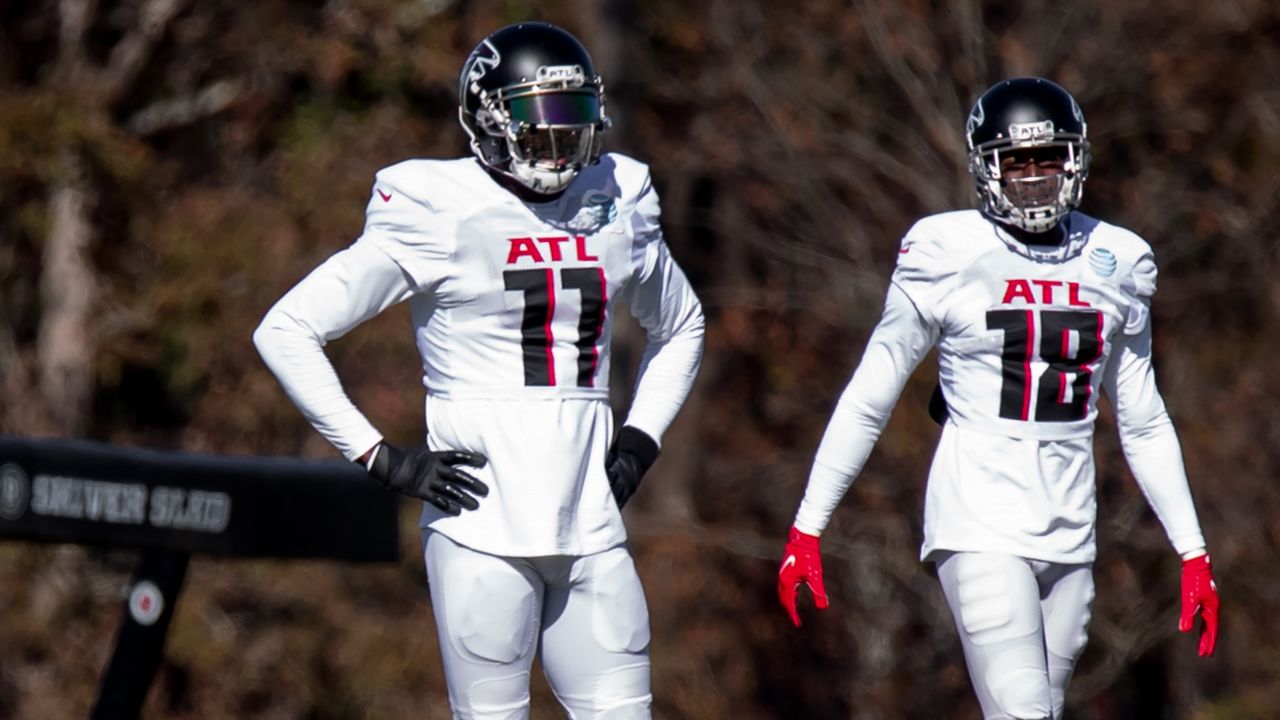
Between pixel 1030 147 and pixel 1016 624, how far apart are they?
3.65 ft

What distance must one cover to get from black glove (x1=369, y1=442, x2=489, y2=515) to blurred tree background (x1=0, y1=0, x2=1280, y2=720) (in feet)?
24.4

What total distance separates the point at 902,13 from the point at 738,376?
4.67 m

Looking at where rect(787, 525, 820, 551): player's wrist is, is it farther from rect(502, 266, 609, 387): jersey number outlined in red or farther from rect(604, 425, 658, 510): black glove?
rect(502, 266, 609, 387): jersey number outlined in red

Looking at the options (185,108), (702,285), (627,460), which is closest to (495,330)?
(627,460)

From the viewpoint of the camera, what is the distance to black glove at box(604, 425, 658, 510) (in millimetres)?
4762

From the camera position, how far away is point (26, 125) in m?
14.9

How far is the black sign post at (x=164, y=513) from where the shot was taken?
6.08 m

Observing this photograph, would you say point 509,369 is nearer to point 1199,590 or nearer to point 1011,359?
point 1011,359

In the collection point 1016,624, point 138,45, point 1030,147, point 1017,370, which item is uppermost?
point 138,45

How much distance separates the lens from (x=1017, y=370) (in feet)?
16.3

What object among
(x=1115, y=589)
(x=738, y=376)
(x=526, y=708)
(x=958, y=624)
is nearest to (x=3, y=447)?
(x=526, y=708)

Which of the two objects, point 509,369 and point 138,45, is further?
point 138,45

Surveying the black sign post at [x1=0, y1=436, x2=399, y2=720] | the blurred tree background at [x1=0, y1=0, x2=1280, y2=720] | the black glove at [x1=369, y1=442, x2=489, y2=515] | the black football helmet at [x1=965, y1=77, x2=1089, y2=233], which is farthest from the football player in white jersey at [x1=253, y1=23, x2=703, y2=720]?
the blurred tree background at [x1=0, y1=0, x2=1280, y2=720]

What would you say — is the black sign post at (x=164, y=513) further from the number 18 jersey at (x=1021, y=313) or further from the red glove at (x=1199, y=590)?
the red glove at (x=1199, y=590)
